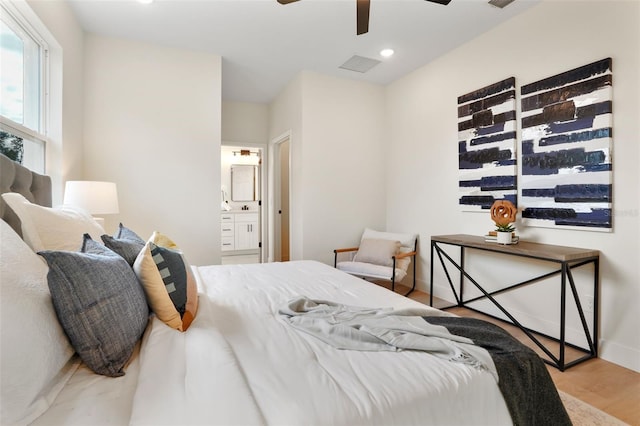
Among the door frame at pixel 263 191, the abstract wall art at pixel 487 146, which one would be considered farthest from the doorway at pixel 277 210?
the abstract wall art at pixel 487 146

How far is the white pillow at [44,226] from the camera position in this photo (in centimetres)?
122

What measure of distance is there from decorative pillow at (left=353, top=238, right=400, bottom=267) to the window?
10.5 feet

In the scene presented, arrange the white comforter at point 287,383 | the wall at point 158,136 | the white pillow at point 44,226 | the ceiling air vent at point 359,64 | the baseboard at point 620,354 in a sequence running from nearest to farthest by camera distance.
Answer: the white comforter at point 287,383
the white pillow at point 44,226
the baseboard at point 620,354
the wall at point 158,136
the ceiling air vent at point 359,64

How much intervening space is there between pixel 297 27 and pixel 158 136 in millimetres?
1849

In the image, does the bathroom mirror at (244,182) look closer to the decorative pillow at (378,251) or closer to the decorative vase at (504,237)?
the decorative pillow at (378,251)

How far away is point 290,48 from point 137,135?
1.89m

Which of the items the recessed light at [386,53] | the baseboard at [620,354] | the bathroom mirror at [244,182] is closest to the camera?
the baseboard at [620,354]

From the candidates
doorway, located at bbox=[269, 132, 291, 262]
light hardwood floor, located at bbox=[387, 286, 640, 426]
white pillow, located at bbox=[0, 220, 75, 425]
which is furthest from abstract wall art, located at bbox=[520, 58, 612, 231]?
doorway, located at bbox=[269, 132, 291, 262]

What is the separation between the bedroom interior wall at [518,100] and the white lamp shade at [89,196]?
10.8ft

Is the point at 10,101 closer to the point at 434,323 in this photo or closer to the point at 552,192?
the point at 434,323

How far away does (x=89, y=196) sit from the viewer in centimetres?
250

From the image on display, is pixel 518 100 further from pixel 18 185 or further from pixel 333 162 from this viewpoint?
pixel 18 185

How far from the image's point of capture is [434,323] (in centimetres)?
137

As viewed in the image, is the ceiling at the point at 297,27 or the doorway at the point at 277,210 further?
the doorway at the point at 277,210
